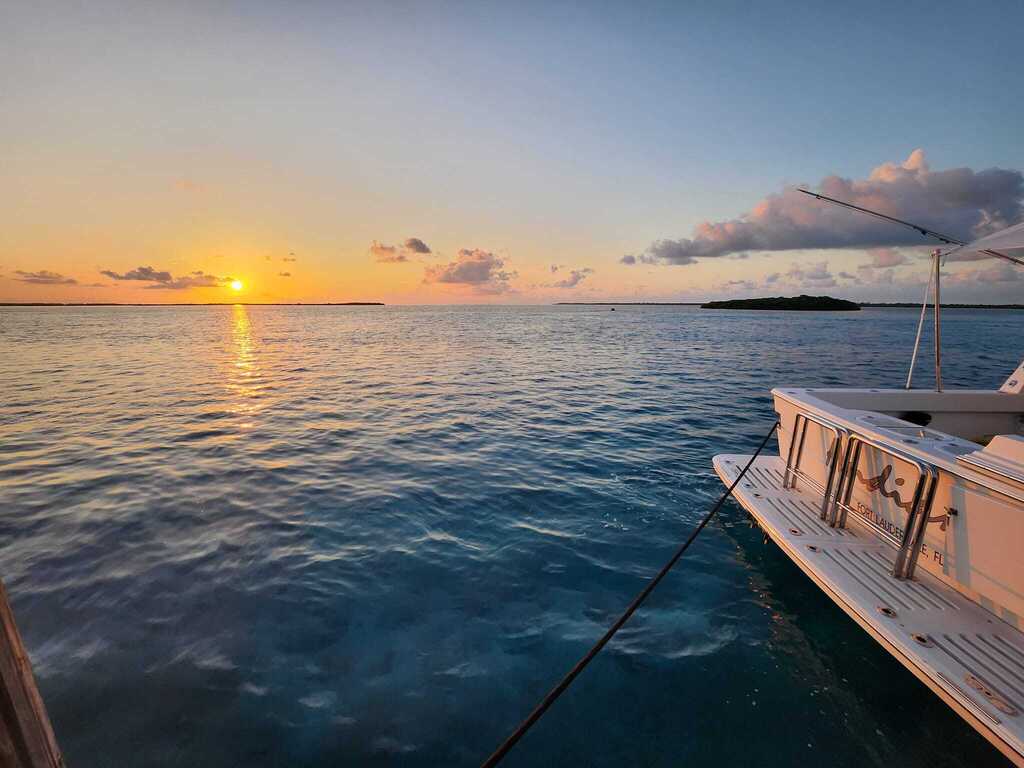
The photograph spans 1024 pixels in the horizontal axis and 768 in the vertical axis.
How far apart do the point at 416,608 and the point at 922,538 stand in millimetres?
5455

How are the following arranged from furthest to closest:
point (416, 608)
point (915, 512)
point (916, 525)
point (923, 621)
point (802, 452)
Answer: point (802, 452) < point (416, 608) < point (916, 525) < point (915, 512) < point (923, 621)

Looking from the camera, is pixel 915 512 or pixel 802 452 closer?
pixel 915 512

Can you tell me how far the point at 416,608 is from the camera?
5484 mm

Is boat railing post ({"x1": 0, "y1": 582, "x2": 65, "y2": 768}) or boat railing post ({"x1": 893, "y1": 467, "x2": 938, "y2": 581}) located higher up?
boat railing post ({"x1": 0, "y1": 582, "x2": 65, "y2": 768})

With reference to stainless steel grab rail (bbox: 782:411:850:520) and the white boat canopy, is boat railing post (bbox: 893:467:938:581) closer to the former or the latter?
stainless steel grab rail (bbox: 782:411:850:520)

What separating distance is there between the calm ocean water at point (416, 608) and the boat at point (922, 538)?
2.30 ft

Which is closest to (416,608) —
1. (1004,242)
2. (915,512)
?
(915,512)

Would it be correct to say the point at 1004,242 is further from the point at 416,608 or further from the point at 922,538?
the point at 416,608

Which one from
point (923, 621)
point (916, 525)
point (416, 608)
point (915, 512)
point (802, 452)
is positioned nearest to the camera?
point (923, 621)

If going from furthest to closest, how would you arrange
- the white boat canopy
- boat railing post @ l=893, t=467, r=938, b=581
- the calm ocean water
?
the white boat canopy, boat railing post @ l=893, t=467, r=938, b=581, the calm ocean water

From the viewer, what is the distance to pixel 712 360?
29.9m

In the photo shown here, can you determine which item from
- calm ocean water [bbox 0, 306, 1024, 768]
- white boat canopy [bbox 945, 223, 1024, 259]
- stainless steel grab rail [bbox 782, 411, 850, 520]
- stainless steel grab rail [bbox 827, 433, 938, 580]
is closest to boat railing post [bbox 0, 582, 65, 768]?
calm ocean water [bbox 0, 306, 1024, 768]

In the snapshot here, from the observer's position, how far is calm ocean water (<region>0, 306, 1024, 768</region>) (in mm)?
3932

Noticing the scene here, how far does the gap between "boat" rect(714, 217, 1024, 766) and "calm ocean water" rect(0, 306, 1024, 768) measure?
27.7 inches
